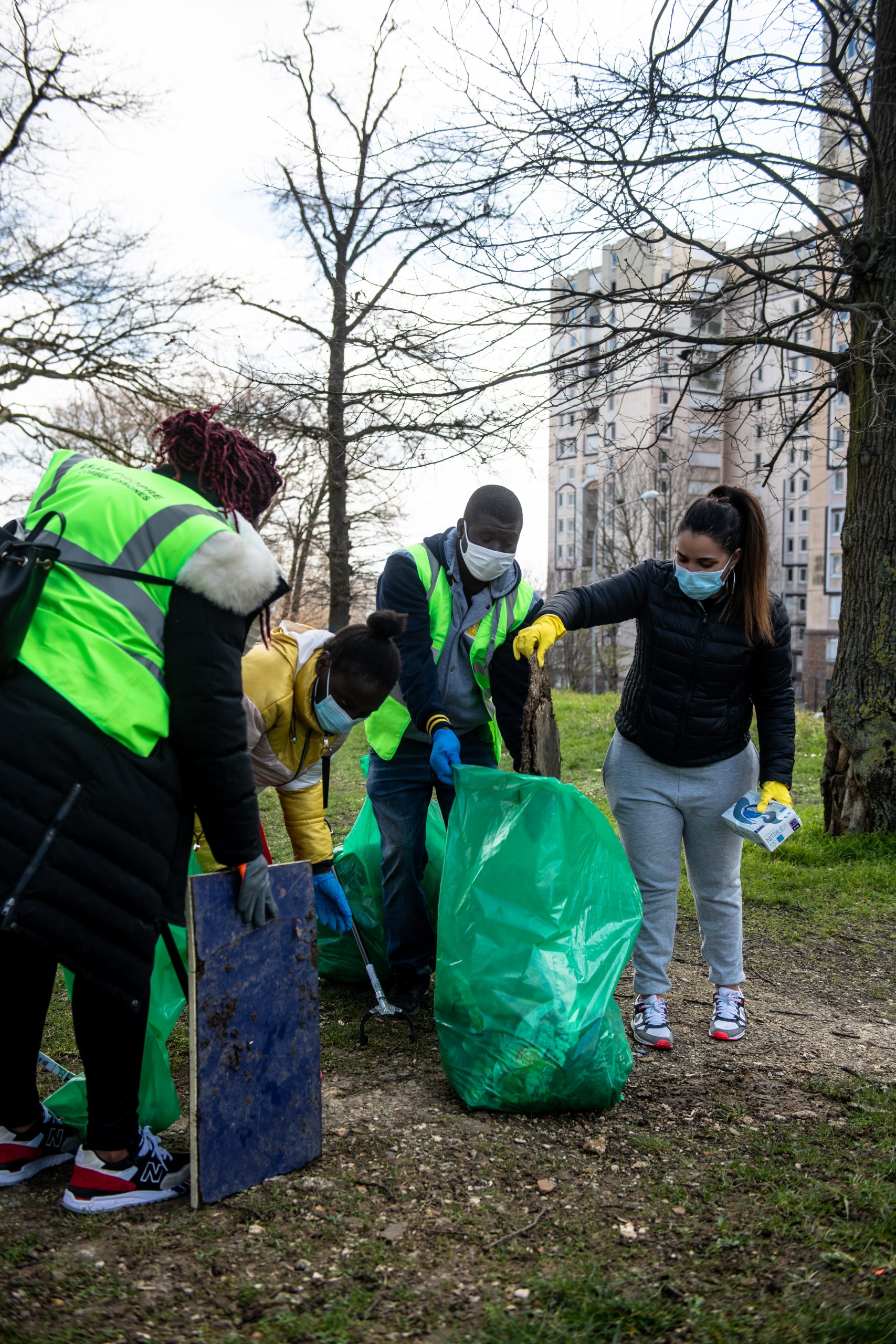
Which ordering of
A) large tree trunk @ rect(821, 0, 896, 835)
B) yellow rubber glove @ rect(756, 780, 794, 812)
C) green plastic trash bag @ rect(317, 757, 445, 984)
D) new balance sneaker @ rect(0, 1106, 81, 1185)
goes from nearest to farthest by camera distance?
new balance sneaker @ rect(0, 1106, 81, 1185) < yellow rubber glove @ rect(756, 780, 794, 812) < green plastic trash bag @ rect(317, 757, 445, 984) < large tree trunk @ rect(821, 0, 896, 835)

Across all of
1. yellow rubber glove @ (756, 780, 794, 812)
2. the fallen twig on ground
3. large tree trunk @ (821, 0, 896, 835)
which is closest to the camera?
the fallen twig on ground

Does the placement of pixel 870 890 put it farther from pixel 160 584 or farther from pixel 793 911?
pixel 160 584

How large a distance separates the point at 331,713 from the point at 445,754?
1.39ft

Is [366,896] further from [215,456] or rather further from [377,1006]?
[215,456]

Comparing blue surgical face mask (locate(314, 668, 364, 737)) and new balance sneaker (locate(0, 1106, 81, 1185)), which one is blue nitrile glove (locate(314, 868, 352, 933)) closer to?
blue surgical face mask (locate(314, 668, 364, 737))

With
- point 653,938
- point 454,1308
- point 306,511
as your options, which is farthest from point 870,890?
point 306,511

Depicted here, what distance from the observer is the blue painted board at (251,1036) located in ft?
6.13

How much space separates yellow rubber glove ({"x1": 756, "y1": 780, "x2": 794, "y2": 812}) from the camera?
2.78 metres

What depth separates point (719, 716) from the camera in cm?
283

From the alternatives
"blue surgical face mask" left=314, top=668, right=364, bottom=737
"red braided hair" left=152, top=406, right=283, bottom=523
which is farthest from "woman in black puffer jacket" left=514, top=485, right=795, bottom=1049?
"red braided hair" left=152, top=406, right=283, bottom=523

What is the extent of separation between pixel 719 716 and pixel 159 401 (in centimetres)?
829

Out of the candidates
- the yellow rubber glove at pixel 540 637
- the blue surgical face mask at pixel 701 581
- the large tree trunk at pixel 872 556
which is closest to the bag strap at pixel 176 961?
the yellow rubber glove at pixel 540 637

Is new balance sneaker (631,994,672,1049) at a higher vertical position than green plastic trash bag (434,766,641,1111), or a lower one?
lower

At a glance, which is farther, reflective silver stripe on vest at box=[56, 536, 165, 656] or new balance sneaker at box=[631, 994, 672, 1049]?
new balance sneaker at box=[631, 994, 672, 1049]
